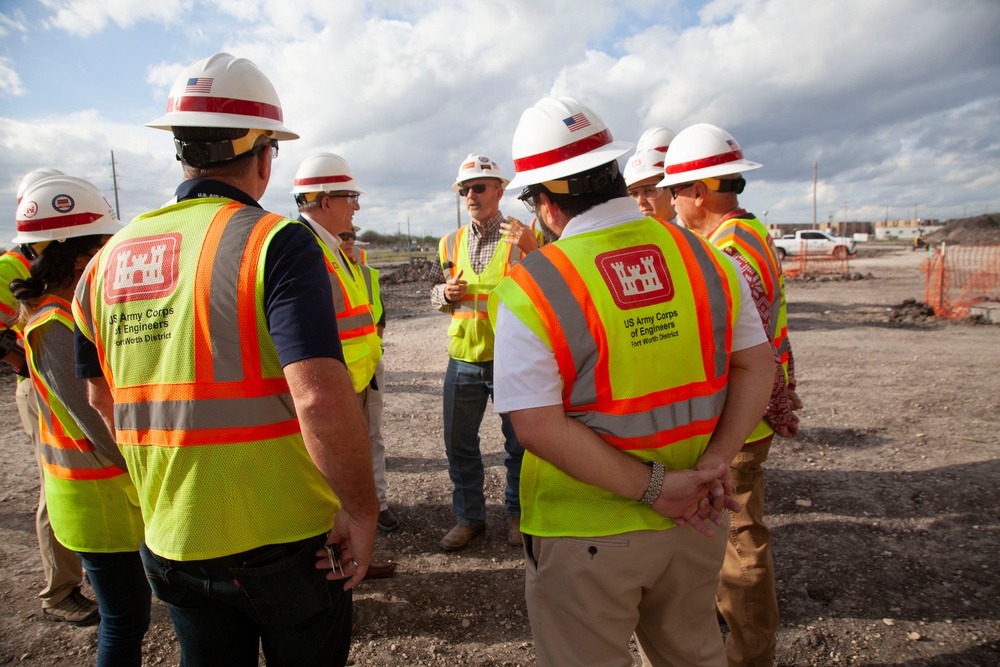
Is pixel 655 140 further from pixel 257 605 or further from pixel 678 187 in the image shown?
pixel 257 605

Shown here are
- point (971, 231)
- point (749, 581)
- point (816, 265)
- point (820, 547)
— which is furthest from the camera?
point (971, 231)

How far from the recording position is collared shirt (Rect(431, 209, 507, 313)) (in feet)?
13.4

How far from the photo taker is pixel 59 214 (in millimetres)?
2742

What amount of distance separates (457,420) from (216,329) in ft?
8.72

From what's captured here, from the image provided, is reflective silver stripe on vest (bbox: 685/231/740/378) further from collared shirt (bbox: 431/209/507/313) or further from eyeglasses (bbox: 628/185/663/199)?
collared shirt (bbox: 431/209/507/313)

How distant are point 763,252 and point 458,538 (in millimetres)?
2635

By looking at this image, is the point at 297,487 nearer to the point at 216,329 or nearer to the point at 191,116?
the point at 216,329

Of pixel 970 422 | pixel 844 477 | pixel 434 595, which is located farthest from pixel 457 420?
pixel 970 422

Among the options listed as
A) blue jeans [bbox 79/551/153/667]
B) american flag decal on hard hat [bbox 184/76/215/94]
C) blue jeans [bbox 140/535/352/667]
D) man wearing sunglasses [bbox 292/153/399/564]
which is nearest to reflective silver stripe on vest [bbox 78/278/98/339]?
american flag decal on hard hat [bbox 184/76/215/94]

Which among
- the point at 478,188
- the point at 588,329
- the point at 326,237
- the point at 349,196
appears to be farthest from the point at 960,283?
the point at 588,329

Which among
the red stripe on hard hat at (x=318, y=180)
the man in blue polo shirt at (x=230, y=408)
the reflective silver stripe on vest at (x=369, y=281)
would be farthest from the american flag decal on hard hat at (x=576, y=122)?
the reflective silver stripe on vest at (x=369, y=281)

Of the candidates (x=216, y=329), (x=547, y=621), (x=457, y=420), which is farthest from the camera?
(x=457, y=420)

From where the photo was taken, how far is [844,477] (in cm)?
473

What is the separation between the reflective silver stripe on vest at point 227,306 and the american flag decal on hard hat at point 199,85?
→ 52cm
